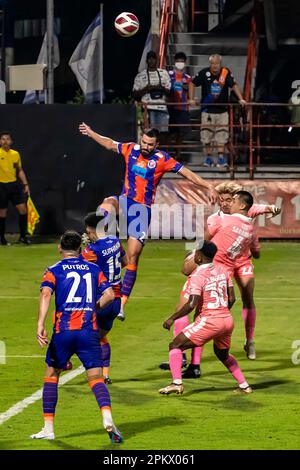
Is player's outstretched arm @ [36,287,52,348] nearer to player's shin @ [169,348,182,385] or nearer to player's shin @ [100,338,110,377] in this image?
player's shin @ [169,348,182,385]

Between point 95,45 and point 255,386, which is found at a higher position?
point 95,45

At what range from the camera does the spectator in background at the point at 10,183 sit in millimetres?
28297

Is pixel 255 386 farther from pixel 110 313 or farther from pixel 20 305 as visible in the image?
pixel 20 305

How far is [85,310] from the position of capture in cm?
1168

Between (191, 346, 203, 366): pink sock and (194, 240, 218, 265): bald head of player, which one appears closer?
(194, 240, 218, 265): bald head of player

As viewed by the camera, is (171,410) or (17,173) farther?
(17,173)

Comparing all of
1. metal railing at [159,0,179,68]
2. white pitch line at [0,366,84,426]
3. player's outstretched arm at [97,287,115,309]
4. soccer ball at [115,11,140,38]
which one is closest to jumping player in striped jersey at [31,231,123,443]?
player's outstretched arm at [97,287,115,309]

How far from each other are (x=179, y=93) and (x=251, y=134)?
1.86 metres

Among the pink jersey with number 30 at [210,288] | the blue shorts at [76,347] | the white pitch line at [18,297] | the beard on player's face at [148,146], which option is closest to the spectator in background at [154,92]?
the white pitch line at [18,297]

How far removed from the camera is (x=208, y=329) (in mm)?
13320

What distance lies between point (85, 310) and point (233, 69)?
77.2 ft

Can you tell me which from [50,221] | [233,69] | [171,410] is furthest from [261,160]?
[171,410]

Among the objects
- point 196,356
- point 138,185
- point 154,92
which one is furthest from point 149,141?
→ point 154,92

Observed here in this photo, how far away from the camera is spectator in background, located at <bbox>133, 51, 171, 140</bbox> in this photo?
29.2 m
